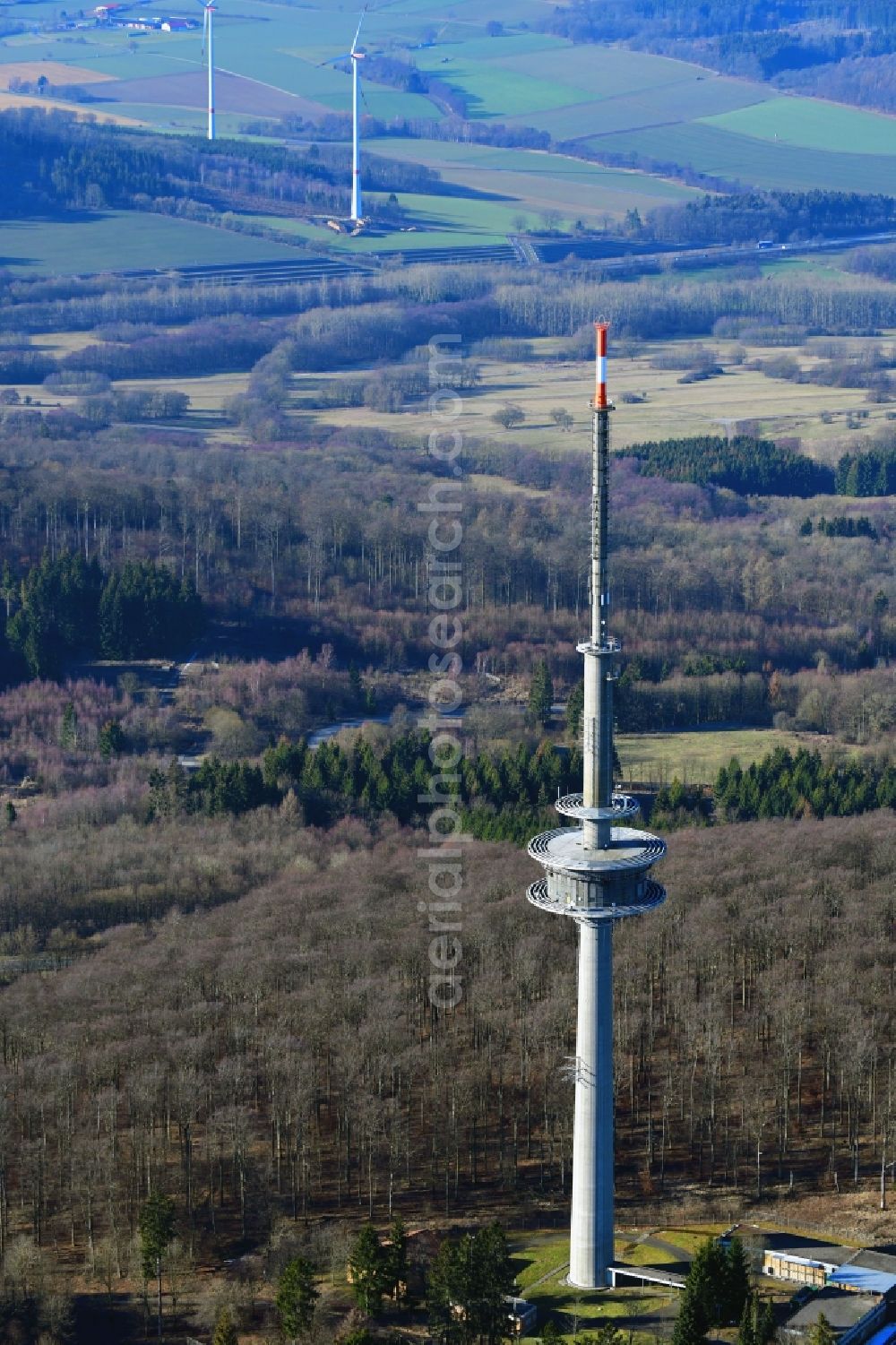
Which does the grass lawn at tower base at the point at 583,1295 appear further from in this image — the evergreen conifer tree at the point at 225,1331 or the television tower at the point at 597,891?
the evergreen conifer tree at the point at 225,1331

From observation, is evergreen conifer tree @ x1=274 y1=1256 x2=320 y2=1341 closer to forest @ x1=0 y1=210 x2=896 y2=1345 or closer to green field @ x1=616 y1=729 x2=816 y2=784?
forest @ x1=0 y1=210 x2=896 y2=1345

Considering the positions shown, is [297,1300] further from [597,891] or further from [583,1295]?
[597,891]

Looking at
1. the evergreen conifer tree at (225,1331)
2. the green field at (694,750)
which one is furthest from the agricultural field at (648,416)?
the evergreen conifer tree at (225,1331)

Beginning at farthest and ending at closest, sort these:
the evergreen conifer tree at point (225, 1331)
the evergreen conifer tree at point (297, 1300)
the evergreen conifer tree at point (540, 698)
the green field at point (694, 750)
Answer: the evergreen conifer tree at point (540, 698) < the green field at point (694, 750) < the evergreen conifer tree at point (297, 1300) < the evergreen conifer tree at point (225, 1331)

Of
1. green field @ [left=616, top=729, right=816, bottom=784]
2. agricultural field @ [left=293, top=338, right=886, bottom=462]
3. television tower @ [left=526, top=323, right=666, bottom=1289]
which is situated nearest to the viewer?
television tower @ [left=526, top=323, right=666, bottom=1289]

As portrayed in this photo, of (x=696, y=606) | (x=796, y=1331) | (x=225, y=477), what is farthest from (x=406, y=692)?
(x=796, y=1331)

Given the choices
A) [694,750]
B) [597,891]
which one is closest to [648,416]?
[694,750]

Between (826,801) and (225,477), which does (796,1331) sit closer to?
(826,801)

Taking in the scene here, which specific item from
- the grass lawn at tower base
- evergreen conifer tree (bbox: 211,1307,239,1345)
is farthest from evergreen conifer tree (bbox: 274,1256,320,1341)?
the grass lawn at tower base

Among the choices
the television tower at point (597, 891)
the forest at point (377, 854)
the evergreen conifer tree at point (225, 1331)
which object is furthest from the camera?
the forest at point (377, 854)
